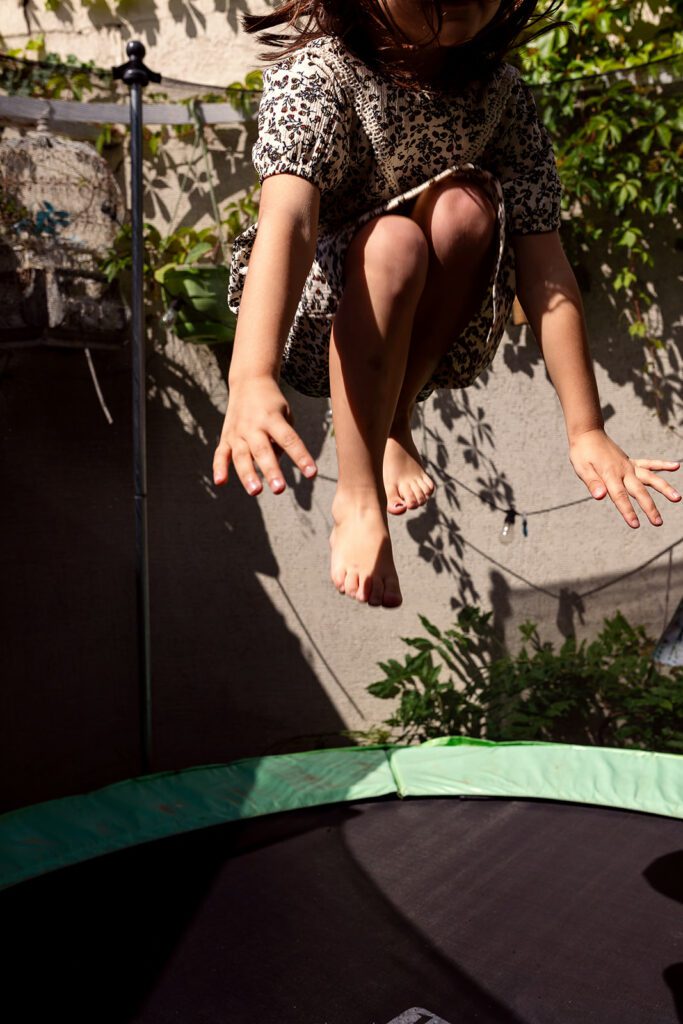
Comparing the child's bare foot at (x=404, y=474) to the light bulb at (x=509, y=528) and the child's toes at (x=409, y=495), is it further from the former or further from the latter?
the light bulb at (x=509, y=528)

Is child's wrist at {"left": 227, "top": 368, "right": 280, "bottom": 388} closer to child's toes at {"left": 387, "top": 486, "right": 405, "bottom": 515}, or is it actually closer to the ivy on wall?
child's toes at {"left": 387, "top": 486, "right": 405, "bottom": 515}

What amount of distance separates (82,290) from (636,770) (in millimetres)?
2006

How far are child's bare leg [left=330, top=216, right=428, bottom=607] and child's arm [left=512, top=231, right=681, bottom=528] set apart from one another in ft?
0.66

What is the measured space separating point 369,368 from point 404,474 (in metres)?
0.36

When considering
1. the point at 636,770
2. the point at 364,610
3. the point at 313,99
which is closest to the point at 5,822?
the point at 364,610

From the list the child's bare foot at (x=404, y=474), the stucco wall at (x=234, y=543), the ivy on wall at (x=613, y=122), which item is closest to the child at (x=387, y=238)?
the child's bare foot at (x=404, y=474)

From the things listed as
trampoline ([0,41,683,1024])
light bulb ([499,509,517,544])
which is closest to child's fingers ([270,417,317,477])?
trampoline ([0,41,683,1024])

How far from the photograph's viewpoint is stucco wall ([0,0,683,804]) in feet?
9.61

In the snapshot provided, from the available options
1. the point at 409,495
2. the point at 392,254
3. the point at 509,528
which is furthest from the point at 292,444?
the point at 509,528

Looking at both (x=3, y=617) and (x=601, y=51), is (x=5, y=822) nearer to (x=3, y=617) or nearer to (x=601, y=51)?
(x=3, y=617)

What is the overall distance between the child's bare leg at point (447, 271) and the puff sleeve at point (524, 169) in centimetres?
9

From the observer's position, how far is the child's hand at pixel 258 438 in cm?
87

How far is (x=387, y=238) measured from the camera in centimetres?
108

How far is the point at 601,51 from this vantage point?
2.96m
